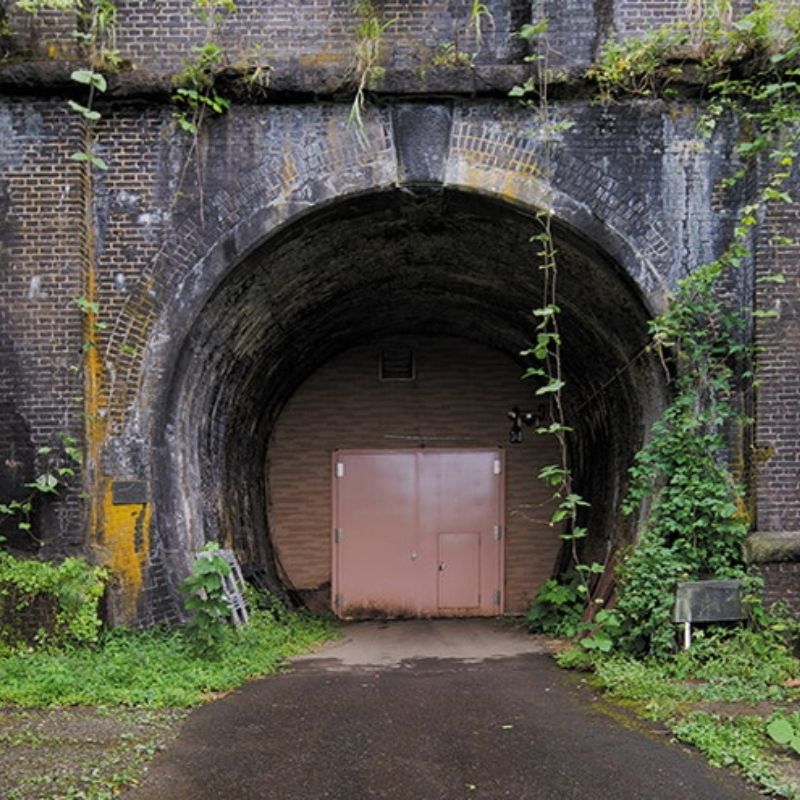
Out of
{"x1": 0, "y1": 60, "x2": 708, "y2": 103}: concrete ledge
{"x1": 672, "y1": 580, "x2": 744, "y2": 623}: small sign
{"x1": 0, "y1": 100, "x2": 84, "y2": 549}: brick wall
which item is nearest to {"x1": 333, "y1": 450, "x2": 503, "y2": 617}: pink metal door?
{"x1": 672, "y1": 580, "x2": 744, "y2": 623}: small sign

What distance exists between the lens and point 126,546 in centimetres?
845

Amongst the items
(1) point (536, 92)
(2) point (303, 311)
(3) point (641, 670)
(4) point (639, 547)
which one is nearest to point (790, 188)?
(1) point (536, 92)

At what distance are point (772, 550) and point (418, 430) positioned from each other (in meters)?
6.65

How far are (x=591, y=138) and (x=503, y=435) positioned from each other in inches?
243

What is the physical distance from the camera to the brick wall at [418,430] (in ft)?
45.3

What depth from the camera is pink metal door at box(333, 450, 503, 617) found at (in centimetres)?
1367

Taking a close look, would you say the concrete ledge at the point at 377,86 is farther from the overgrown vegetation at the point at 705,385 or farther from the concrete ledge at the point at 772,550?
the concrete ledge at the point at 772,550

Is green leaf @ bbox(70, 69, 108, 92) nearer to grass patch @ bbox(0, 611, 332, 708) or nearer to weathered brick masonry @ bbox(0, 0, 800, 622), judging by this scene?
weathered brick masonry @ bbox(0, 0, 800, 622)

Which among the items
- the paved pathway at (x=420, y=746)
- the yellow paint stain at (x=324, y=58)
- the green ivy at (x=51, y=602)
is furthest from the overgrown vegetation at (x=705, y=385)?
the green ivy at (x=51, y=602)

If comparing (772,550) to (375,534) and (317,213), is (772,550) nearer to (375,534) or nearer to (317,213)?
(317,213)

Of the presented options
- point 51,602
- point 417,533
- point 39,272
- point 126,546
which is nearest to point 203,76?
point 39,272

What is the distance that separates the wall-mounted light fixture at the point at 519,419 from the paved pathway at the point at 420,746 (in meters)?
5.44

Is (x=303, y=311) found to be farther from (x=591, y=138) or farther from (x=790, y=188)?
(x=790, y=188)

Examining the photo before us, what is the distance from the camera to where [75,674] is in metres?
7.43
